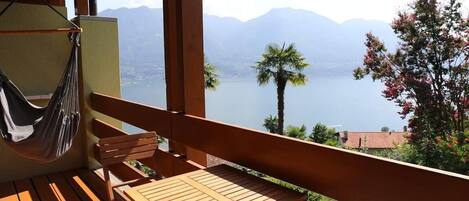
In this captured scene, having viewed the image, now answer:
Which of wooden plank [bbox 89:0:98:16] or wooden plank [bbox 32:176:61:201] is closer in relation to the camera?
wooden plank [bbox 32:176:61:201]

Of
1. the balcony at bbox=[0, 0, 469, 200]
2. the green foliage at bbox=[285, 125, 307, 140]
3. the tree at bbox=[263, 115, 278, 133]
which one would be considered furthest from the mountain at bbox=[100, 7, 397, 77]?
the balcony at bbox=[0, 0, 469, 200]

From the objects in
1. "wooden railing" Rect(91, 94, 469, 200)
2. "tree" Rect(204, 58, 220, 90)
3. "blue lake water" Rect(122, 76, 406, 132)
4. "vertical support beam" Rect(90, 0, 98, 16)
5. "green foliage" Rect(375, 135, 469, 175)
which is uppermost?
"vertical support beam" Rect(90, 0, 98, 16)

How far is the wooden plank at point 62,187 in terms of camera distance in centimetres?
319

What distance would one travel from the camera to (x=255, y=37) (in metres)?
126

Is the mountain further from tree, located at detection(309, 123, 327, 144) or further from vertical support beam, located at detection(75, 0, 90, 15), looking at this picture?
vertical support beam, located at detection(75, 0, 90, 15)

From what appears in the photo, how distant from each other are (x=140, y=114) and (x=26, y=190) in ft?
4.94

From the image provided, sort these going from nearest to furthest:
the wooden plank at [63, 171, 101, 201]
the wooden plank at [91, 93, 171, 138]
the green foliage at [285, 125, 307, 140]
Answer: the wooden plank at [91, 93, 171, 138] → the wooden plank at [63, 171, 101, 201] → the green foliage at [285, 125, 307, 140]

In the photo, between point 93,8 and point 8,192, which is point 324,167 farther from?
point 93,8

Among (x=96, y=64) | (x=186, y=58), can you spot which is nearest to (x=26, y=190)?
(x=96, y=64)

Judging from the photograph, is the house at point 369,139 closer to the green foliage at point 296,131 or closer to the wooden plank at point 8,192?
the green foliage at point 296,131

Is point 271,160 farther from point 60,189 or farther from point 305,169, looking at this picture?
point 60,189

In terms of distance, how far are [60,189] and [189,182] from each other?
2265 millimetres

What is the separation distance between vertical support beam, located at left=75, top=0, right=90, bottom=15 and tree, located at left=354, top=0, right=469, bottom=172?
10428 millimetres

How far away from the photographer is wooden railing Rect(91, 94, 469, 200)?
3.51 feet
